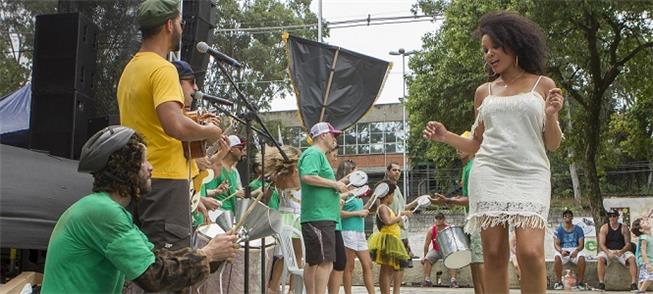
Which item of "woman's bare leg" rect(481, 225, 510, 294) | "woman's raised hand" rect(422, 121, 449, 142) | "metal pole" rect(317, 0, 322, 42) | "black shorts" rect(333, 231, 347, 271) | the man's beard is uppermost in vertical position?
"metal pole" rect(317, 0, 322, 42)

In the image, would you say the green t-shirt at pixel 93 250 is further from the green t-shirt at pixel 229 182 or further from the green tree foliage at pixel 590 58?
the green tree foliage at pixel 590 58

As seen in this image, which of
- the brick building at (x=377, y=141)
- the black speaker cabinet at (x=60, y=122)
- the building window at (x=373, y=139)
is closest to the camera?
the black speaker cabinet at (x=60, y=122)

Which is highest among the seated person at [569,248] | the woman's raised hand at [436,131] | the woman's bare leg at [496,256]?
the woman's raised hand at [436,131]

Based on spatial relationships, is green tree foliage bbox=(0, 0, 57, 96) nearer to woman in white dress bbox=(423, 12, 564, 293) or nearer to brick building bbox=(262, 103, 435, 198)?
woman in white dress bbox=(423, 12, 564, 293)

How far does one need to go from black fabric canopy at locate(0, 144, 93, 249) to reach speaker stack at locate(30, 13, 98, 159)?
0.70m

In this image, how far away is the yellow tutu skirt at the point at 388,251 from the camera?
8.39 m

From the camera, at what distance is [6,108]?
8.30m

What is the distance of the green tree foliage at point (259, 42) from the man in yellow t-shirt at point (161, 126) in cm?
2720

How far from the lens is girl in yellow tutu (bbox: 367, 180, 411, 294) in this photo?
8.38 m

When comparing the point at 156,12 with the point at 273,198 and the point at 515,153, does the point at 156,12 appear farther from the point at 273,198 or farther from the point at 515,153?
the point at 273,198

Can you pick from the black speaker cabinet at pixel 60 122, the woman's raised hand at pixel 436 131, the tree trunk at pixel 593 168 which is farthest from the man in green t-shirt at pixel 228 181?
the tree trunk at pixel 593 168

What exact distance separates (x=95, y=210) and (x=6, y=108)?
6.61m

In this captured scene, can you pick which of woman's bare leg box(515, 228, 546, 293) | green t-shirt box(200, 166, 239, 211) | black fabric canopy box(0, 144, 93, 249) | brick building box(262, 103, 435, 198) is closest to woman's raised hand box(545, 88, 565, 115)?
Result: woman's bare leg box(515, 228, 546, 293)

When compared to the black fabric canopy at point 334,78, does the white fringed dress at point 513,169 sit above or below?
below
